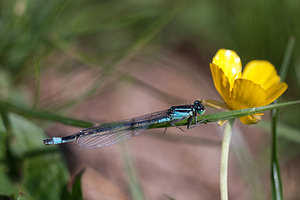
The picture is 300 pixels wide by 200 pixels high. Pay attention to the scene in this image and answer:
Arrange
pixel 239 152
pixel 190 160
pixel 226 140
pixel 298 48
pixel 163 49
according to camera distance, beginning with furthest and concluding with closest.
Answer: pixel 163 49 < pixel 298 48 < pixel 190 160 < pixel 239 152 < pixel 226 140

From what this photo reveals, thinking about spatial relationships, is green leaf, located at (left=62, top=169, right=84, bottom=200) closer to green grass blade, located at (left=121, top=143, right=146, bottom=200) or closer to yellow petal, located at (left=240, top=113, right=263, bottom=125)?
green grass blade, located at (left=121, top=143, right=146, bottom=200)

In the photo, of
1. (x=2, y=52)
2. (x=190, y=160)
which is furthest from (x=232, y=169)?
(x=2, y=52)

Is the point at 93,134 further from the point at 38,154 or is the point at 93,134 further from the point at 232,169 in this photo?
the point at 232,169

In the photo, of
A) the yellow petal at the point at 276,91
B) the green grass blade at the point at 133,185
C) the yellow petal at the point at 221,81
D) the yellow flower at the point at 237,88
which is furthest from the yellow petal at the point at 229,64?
the green grass blade at the point at 133,185

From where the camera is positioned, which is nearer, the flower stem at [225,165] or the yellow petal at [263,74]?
the flower stem at [225,165]

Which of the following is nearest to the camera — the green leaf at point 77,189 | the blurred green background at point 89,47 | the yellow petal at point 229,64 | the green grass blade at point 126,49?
the yellow petal at point 229,64

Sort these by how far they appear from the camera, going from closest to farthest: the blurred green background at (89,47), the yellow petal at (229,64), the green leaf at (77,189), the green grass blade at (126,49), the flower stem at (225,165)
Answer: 1. the flower stem at (225,165)
2. the yellow petal at (229,64)
3. the green leaf at (77,189)
4. the blurred green background at (89,47)
5. the green grass blade at (126,49)

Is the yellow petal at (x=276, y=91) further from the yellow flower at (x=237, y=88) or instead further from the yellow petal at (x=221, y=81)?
the yellow petal at (x=221, y=81)
